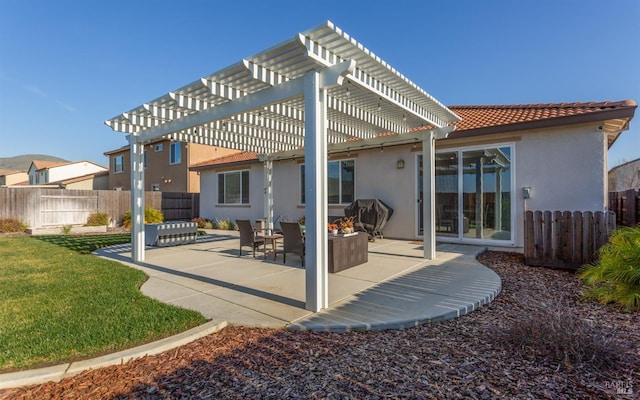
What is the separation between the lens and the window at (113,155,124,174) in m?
25.8

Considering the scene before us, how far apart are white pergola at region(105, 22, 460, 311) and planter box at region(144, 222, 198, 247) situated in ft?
6.59

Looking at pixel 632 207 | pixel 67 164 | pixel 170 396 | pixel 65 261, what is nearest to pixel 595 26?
pixel 632 207

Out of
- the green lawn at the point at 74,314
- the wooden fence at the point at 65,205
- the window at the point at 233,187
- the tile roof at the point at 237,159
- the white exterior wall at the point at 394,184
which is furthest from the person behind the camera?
the window at the point at 233,187

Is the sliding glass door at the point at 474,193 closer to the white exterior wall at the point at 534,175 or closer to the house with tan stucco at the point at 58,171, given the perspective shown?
the white exterior wall at the point at 534,175

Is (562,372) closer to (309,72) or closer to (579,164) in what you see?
(309,72)

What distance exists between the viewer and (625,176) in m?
18.3

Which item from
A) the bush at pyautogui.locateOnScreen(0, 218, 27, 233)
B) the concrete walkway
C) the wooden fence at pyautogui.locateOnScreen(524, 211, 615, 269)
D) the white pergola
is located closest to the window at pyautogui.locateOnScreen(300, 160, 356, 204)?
the white pergola

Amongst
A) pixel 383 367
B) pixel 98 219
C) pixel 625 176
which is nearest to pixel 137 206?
pixel 383 367

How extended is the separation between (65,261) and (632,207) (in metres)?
13.9

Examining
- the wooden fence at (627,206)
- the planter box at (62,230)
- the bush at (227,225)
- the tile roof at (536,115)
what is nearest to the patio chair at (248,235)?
the tile roof at (536,115)

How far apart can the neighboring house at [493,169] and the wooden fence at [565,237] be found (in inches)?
57.4

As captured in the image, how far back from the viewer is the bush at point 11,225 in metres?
12.9

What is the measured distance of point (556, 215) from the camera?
20.0 feet

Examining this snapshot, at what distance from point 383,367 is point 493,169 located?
23.5 ft
